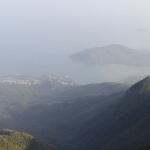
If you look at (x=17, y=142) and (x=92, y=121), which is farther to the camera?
(x=92, y=121)

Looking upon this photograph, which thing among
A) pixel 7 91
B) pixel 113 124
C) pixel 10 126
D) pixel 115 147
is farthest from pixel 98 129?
pixel 7 91

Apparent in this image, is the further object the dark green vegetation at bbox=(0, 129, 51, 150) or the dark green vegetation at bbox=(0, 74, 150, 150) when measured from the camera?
the dark green vegetation at bbox=(0, 74, 150, 150)

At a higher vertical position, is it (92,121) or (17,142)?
(17,142)

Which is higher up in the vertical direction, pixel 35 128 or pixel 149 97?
pixel 149 97

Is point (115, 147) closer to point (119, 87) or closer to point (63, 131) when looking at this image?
point (63, 131)
